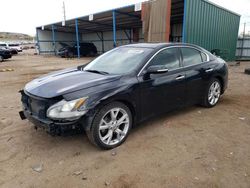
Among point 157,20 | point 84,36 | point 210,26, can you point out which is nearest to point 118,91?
point 157,20

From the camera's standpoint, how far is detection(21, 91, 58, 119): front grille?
271 cm

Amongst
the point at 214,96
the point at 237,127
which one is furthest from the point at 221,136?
the point at 214,96

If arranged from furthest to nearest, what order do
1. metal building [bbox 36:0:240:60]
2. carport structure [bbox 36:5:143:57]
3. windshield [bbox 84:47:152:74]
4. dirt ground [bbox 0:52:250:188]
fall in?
1. carport structure [bbox 36:5:143:57]
2. metal building [bbox 36:0:240:60]
3. windshield [bbox 84:47:152:74]
4. dirt ground [bbox 0:52:250:188]

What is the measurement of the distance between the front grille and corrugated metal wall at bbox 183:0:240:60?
10457 mm

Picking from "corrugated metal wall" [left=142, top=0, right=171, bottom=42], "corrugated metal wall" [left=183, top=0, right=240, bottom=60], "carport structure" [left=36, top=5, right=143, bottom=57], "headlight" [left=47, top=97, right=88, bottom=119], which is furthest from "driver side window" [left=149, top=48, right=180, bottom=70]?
"carport structure" [left=36, top=5, right=143, bottom=57]

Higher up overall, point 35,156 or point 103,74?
point 103,74

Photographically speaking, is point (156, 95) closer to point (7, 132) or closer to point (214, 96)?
point (214, 96)

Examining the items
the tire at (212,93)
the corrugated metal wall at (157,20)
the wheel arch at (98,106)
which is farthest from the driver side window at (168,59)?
the corrugated metal wall at (157,20)

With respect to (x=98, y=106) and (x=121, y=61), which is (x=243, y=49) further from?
(x=98, y=106)

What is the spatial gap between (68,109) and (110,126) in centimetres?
70

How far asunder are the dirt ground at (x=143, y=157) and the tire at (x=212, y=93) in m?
0.58

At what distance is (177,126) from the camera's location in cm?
378

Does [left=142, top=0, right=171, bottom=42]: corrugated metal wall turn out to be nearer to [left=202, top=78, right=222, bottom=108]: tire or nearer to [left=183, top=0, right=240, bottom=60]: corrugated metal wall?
[left=183, top=0, right=240, bottom=60]: corrugated metal wall

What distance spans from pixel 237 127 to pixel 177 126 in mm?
1081
